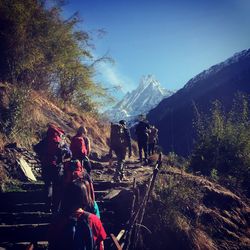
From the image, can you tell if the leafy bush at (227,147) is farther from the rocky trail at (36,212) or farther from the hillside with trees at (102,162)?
the rocky trail at (36,212)

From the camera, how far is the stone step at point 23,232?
773 cm

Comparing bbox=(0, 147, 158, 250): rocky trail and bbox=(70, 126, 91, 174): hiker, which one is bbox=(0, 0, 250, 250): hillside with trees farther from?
bbox=(70, 126, 91, 174): hiker

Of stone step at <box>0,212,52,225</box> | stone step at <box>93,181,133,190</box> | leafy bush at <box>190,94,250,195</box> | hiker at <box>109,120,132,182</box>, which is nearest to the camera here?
stone step at <box>0,212,52,225</box>

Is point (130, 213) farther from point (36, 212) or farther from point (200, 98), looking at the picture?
point (200, 98)

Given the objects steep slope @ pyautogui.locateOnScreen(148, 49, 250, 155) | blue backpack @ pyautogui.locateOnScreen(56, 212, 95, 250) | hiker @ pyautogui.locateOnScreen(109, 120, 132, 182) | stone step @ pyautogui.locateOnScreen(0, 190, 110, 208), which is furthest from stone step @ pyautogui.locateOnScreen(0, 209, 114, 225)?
steep slope @ pyautogui.locateOnScreen(148, 49, 250, 155)

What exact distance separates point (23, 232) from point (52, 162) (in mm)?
1725

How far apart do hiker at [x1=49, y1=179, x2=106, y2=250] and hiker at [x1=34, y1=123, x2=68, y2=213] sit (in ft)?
11.0

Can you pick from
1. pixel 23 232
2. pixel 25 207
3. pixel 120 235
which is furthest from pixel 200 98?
pixel 23 232

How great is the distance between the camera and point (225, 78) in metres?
86.3

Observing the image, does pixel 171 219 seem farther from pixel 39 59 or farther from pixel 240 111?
pixel 39 59

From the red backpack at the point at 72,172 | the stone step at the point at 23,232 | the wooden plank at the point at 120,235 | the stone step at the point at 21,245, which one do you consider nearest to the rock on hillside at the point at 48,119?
the stone step at the point at 23,232

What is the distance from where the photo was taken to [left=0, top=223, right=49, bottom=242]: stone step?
773cm

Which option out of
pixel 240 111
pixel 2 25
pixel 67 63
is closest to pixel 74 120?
pixel 67 63

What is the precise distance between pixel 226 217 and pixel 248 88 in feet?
229
